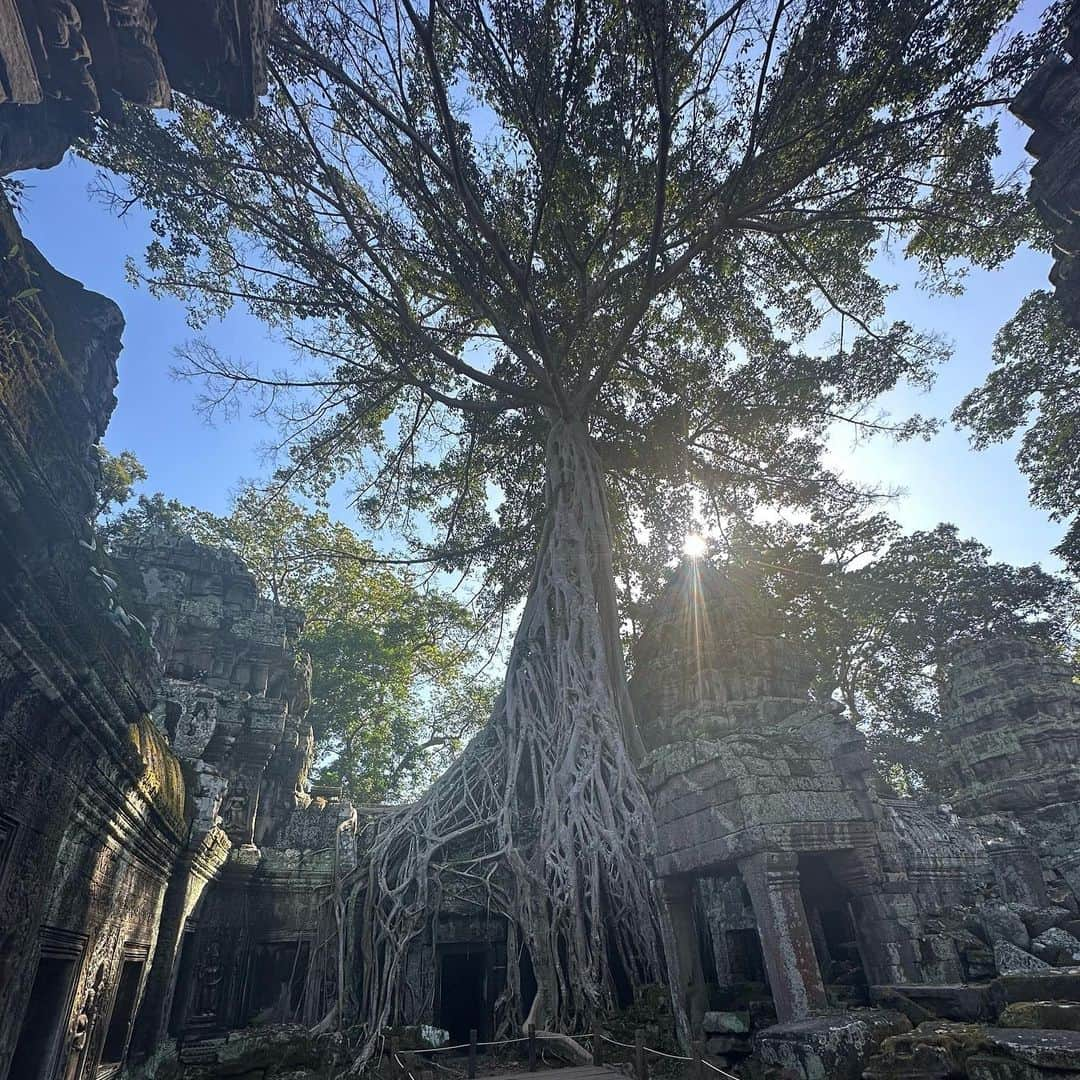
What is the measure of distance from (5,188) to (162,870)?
5995 mm

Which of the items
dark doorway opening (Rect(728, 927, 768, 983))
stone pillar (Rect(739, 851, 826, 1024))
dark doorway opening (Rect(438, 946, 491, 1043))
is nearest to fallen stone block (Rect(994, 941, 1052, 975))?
dark doorway opening (Rect(728, 927, 768, 983))

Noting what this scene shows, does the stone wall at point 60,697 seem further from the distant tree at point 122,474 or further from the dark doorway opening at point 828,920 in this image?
the distant tree at point 122,474

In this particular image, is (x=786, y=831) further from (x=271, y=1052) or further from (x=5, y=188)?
(x=5, y=188)

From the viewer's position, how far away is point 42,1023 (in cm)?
407

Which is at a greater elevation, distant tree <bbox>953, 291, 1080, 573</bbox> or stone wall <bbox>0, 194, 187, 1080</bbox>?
distant tree <bbox>953, 291, 1080, 573</bbox>

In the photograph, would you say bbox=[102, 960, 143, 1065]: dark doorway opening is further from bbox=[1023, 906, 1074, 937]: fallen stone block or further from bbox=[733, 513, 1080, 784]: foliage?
bbox=[733, 513, 1080, 784]: foliage

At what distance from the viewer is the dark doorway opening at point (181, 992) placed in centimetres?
746

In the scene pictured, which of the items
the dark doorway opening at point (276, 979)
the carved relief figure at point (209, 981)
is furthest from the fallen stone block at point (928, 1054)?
the carved relief figure at point (209, 981)

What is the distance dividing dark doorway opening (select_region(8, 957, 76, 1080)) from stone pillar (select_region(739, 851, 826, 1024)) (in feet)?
14.6

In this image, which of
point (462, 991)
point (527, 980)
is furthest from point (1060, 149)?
point (462, 991)

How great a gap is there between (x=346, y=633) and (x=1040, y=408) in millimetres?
18284

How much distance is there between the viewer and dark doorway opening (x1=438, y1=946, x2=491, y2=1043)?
7996mm

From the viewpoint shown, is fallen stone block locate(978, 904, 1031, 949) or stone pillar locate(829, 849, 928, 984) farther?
fallen stone block locate(978, 904, 1031, 949)

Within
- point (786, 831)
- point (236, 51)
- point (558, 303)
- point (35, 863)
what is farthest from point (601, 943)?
point (558, 303)
